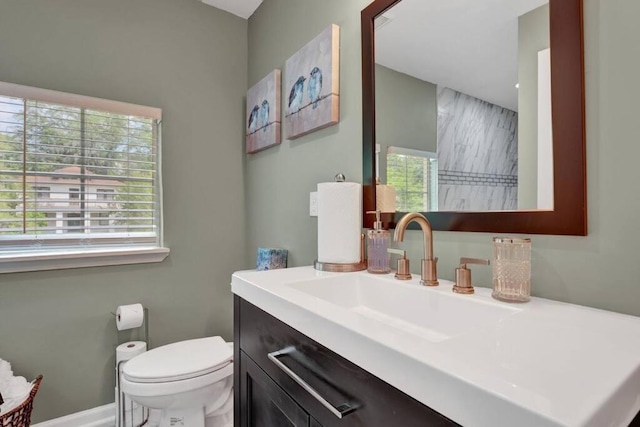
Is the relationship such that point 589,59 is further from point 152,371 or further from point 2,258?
point 2,258

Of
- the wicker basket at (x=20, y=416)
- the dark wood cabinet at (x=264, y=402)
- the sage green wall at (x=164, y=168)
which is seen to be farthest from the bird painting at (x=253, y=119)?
the wicker basket at (x=20, y=416)

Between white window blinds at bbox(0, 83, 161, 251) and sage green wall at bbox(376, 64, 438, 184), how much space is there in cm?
136

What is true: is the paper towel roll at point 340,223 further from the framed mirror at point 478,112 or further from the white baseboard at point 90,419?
the white baseboard at point 90,419

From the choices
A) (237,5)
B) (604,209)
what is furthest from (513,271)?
(237,5)

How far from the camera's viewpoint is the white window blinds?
5.22 ft

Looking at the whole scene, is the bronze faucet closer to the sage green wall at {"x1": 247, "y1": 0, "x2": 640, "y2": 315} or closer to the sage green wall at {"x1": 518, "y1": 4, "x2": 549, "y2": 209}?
the sage green wall at {"x1": 247, "y1": 0, "x2": 640, "y2": 315}

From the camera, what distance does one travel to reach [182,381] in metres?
1.40

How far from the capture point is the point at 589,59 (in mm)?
717

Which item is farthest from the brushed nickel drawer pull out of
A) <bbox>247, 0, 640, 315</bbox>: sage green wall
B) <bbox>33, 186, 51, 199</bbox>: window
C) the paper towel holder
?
<bbox>33, 186, 51, 199</bbox>: window

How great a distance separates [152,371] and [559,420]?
1.52 m

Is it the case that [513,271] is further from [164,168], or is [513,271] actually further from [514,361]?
[164,168]

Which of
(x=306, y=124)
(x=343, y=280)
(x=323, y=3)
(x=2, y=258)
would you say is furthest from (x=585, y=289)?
(x=2, y=258)

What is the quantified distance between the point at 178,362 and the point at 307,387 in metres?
1.07

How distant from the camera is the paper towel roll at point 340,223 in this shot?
1173 millimetres
